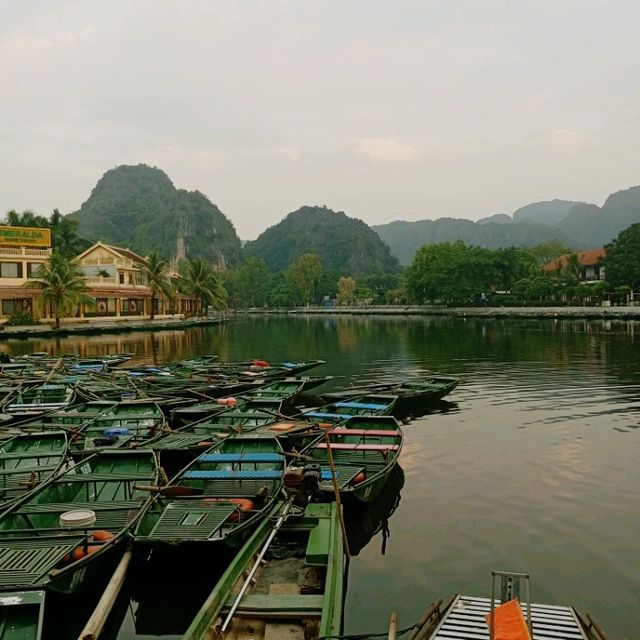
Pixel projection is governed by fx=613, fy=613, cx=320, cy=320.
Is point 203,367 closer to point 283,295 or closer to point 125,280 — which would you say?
point 125,280

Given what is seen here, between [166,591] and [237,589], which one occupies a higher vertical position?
[237,589]

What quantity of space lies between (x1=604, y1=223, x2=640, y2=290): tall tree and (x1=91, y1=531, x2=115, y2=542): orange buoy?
92.0 meters

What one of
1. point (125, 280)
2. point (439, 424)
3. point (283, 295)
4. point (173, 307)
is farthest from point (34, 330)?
point (283, 295)

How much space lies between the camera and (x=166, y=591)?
1146 centimetres

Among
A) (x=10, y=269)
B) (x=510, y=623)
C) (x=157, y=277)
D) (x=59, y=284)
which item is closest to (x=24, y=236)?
(x=10, y=269)

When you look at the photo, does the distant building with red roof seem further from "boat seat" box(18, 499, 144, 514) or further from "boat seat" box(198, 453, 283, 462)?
"boat seat" box(18, 499, 144, 514)

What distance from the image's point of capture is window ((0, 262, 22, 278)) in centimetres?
7269

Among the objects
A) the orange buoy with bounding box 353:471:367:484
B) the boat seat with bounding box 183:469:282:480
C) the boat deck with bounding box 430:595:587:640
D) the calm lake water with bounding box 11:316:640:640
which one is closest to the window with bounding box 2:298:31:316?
the calm lake water with bounding box 11:316:640:640

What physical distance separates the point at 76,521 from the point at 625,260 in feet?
305

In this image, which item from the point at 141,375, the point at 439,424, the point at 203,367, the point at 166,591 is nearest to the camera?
the point at 166,591

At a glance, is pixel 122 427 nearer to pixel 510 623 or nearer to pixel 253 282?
pixel 510 623

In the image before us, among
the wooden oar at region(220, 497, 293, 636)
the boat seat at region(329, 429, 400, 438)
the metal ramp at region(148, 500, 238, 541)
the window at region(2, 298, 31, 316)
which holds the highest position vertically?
the window at region(2, 298, 31, 316)

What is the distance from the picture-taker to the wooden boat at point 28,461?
1420 centimetres

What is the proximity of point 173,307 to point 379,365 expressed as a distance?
64.1 meters
